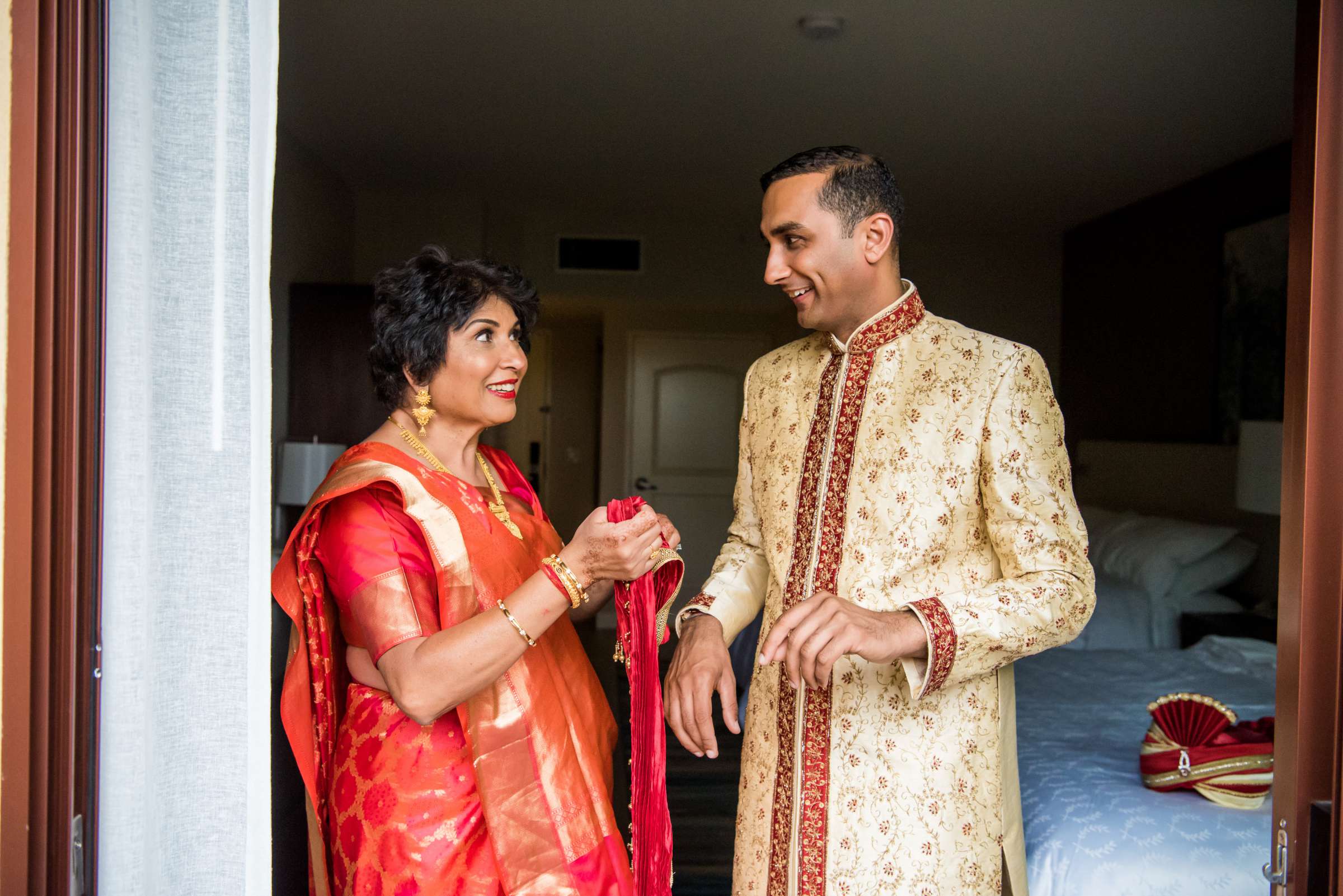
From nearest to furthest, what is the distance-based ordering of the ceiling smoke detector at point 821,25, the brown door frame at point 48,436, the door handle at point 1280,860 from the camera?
1. the brown door frame at point 48,436
2. the door handle at point 1280,860
3. the ceiling smoke detector at point 821,25

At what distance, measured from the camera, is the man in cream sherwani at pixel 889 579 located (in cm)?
135

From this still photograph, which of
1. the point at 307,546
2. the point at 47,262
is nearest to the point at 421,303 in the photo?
the point at 307,546

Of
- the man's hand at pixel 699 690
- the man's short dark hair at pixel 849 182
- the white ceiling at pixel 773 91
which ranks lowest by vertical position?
the man's hand at pixel 699 690

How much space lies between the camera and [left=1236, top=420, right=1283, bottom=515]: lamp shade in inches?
128

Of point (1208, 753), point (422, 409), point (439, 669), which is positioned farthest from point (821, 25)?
→ point (439, 669)

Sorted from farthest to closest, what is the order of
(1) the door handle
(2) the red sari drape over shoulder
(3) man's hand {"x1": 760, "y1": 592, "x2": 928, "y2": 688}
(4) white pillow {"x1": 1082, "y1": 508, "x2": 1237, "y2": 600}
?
(4) white pillow {"x1": 1082, "y1": 508, "x2": 1237, "y2": 600} → (2) the red sari drape over shoulder → (3) man's hand {"x1": 760, "y1": 592, "x2": 928, "y2": 688} → (1) the door handle

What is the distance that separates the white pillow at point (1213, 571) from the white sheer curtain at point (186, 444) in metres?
4.44

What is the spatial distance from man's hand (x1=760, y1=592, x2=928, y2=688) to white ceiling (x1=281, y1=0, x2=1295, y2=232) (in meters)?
2.46

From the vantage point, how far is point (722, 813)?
364 cm

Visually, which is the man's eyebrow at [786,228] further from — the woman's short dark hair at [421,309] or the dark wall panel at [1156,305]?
the dark wall panel at [1156,305]

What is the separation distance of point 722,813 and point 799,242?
270 cm

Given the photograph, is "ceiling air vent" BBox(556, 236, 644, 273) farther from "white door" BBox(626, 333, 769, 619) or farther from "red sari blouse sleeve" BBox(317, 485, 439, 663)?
"red sari blouse sleeve" BBox(317, 485, 439, 663)

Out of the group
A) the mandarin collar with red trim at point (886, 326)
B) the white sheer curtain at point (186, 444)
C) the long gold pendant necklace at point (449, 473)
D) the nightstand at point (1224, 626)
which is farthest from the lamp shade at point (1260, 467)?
the white sheer curtain at point (186, 444)

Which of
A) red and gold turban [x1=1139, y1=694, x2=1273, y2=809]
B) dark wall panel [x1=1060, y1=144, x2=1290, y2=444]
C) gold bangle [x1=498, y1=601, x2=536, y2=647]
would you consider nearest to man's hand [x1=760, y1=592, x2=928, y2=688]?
gold bangle [x1=498, y1=601, x2=536, y2=647]
